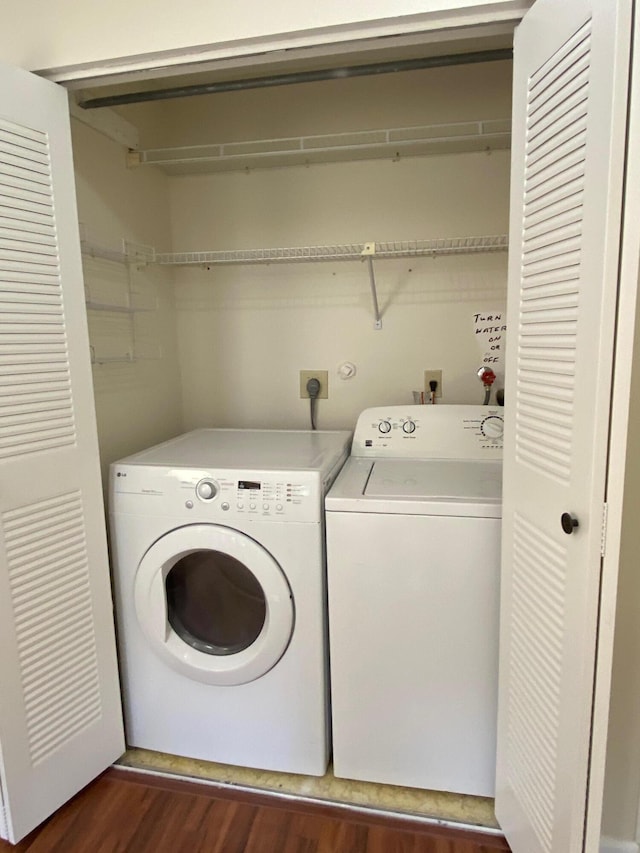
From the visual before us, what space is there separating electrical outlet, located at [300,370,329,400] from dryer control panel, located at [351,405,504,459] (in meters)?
0.35

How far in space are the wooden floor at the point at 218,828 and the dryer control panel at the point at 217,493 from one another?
84 cm

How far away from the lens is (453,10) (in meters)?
1.11

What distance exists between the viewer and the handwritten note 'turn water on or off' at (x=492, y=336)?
2.00m

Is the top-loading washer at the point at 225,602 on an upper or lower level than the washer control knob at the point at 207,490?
lower

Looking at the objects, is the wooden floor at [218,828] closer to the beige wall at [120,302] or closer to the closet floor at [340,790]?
the closet floor at [340,790]

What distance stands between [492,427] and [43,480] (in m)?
1.39

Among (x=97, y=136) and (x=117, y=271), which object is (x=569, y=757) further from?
(x=97, y=136)

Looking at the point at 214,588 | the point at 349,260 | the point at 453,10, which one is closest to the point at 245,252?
the point at 349,260

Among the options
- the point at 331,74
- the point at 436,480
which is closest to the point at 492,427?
the point at 436,480

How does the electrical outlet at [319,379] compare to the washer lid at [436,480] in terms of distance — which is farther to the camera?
the electrical outlet at [319,379]

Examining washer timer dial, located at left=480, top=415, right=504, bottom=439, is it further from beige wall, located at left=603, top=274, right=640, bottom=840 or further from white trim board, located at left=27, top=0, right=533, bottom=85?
white trim board, located at left=27, top=0, right=533, bottom=85

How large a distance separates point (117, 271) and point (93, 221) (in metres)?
0.19

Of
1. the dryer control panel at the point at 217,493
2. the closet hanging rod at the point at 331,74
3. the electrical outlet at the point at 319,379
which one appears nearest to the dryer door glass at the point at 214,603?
the dryer control panel at the point at 217,493

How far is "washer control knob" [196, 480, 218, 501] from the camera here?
59.6 inches
